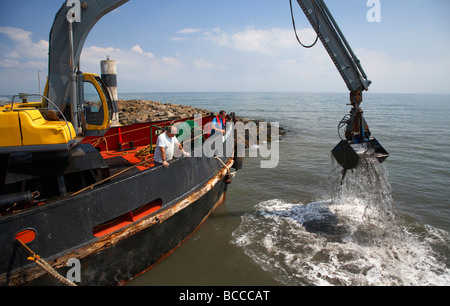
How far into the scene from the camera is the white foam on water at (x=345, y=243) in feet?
18.4

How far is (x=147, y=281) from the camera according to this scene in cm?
524

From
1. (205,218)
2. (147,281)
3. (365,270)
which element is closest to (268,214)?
(205,218)

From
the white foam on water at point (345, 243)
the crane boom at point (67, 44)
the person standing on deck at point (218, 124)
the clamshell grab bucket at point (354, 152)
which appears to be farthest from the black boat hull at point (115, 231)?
the clamshell grab bucket at point (354, 152)

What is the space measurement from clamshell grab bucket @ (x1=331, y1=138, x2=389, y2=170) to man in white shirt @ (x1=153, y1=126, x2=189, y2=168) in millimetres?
3578

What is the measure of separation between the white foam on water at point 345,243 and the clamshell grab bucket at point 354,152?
337 millimetres

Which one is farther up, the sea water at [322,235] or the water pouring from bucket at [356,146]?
the water pouring from bucket at [356,146]

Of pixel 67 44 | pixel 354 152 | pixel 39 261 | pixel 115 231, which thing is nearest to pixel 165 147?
pixel 115 231

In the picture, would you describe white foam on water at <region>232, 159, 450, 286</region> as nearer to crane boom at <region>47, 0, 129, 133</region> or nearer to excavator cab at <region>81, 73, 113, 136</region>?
excavator cab at <region>81, 73, 113, 136</region>

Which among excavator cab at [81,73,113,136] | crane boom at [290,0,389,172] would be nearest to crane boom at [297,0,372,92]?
crane boom at [290,0,389,172]

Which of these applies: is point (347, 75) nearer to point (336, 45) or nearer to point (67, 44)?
point (336, 45)

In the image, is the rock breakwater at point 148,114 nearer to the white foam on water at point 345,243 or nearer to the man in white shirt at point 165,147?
the white foam on water at point 345,243

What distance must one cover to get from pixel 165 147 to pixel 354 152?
394 cm

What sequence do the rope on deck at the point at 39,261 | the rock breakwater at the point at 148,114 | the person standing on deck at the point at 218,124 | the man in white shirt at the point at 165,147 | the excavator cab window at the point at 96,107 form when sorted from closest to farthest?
1. the rope on deck at the point at 39,261
2. the man in white shirt at the point at 165,147
3. the excavator cab window at the point at 96,107
4. the person standing on deck at the point at 218,124
5. the rock breakwater at the point at 148,114

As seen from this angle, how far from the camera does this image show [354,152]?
19.9 ft
